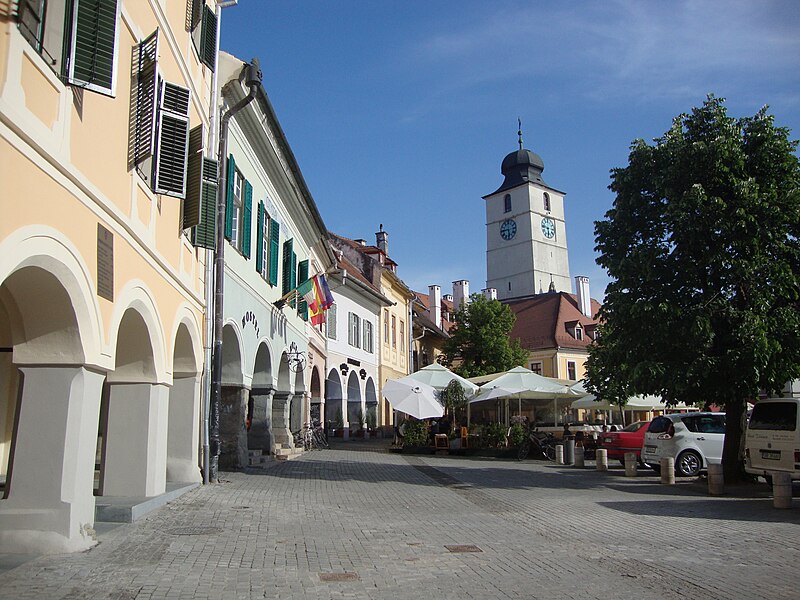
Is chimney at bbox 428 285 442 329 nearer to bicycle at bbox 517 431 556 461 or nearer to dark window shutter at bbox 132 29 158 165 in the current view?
bicycle at bbox 517 431 556 461

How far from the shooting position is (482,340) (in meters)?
48.6

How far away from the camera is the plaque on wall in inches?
324

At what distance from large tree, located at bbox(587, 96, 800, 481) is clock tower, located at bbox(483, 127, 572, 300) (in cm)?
7727

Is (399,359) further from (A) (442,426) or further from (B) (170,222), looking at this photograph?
(B) (170,222)

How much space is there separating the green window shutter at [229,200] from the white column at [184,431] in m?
3.06

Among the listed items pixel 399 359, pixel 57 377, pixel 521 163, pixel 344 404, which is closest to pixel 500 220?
pixel 521 163

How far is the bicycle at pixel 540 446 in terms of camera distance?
24906 mm

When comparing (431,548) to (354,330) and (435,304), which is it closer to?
(354,330)

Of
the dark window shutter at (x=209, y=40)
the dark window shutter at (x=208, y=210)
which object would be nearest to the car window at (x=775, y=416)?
the dark window shutter at (x=208, y=210)

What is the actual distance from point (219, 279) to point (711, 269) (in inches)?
383

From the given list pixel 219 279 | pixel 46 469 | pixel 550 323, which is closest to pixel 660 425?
pixel 219 279

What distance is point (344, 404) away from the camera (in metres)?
34.9

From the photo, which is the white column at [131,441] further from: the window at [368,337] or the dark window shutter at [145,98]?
the window at [368,337]

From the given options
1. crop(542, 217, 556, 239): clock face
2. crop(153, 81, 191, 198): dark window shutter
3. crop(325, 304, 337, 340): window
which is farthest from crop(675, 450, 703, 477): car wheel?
crop(542, 217, 556, 239): clock face
